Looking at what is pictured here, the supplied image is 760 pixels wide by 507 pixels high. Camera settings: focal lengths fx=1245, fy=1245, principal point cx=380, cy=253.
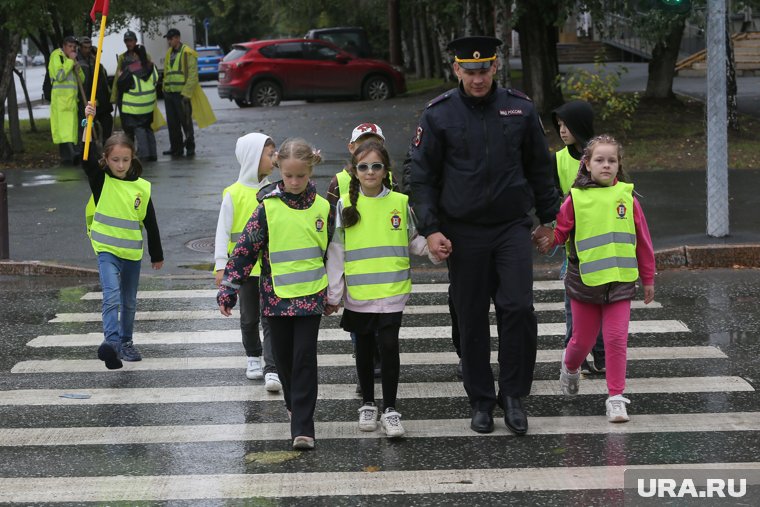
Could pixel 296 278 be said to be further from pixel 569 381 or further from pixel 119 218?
pixel 119 218

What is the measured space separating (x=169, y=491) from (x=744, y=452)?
284 cm

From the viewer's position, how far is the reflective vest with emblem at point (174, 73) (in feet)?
67.6

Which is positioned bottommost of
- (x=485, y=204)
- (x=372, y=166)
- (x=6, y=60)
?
(x=485, y=204)

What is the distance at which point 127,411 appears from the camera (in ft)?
24.0

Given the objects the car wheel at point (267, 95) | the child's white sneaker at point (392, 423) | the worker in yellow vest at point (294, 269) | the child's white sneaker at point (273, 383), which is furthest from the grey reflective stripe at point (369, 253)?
the car wheel at point (267, 95)

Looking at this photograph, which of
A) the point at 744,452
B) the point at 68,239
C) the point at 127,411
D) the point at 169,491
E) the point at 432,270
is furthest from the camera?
the point at 68,239

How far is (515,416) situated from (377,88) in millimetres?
26070

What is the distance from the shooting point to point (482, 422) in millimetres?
6695

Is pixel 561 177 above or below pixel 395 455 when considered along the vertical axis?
above

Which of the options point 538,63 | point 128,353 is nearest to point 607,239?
point 128,353

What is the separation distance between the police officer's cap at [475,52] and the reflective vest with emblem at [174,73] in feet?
48.1

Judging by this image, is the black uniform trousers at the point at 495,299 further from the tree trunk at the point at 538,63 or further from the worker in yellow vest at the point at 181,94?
the tree trunk at the point at 538,63

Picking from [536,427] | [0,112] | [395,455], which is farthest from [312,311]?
[0,112]

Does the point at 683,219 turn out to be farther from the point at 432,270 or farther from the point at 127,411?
the point at 127,411
